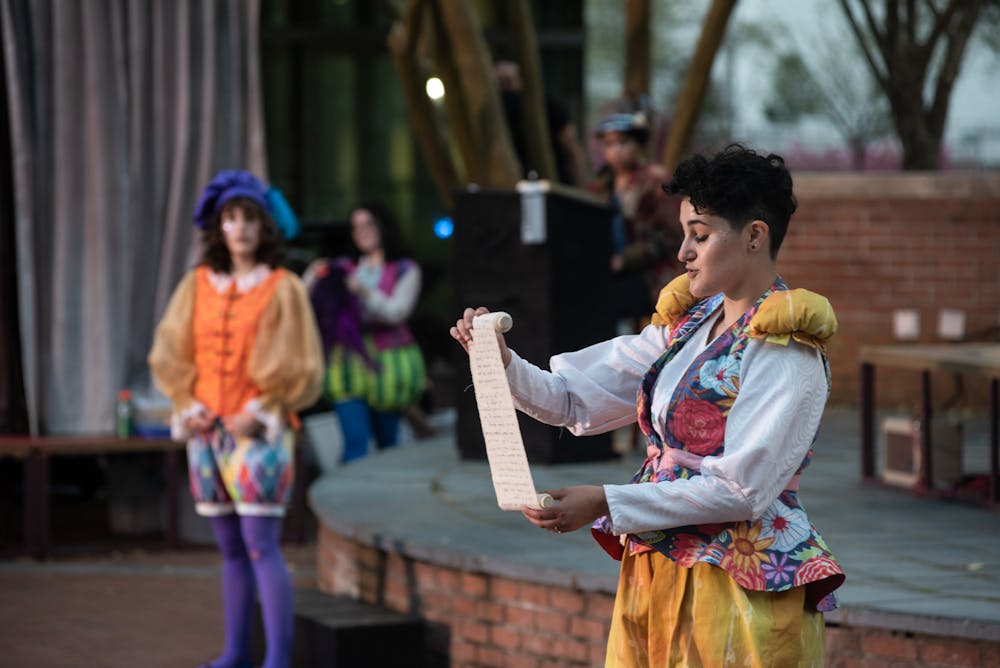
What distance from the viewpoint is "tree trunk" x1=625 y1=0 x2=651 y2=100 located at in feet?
37.5

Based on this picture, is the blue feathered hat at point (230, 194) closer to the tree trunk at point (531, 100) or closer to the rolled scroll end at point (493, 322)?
the rolled scroll end at point (493, 322)

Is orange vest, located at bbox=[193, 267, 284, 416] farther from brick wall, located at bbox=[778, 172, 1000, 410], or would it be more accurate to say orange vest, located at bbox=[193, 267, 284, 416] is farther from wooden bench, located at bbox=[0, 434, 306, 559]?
brick wall, located at bbox=[778, 172, 1000, 410]

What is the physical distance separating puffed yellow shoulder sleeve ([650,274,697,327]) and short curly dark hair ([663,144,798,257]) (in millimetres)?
238

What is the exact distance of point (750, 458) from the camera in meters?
3.41

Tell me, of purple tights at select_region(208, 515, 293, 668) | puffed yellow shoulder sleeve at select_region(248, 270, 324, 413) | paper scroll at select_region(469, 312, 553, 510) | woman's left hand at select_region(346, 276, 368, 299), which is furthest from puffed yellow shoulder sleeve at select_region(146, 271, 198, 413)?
woman's left hand at select_region(346, 276, 368, 299)

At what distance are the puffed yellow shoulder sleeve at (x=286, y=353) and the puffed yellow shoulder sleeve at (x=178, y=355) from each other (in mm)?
287

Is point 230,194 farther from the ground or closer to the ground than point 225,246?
farther from the ground

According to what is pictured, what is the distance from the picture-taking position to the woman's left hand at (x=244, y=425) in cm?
671

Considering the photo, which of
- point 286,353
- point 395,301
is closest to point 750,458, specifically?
point 286,353

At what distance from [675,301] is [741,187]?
1.11 feet

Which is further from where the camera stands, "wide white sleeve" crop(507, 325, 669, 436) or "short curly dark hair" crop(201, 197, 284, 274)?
"short curly dark hair" crop(201, 197, 284, 274)

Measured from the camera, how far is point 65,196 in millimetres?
10109

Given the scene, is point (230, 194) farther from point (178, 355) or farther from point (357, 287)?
point (357, 287)

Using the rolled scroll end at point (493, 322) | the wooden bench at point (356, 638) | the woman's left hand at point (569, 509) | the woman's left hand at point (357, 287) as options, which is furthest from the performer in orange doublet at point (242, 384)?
the woman's left hand at point (357, 287)
